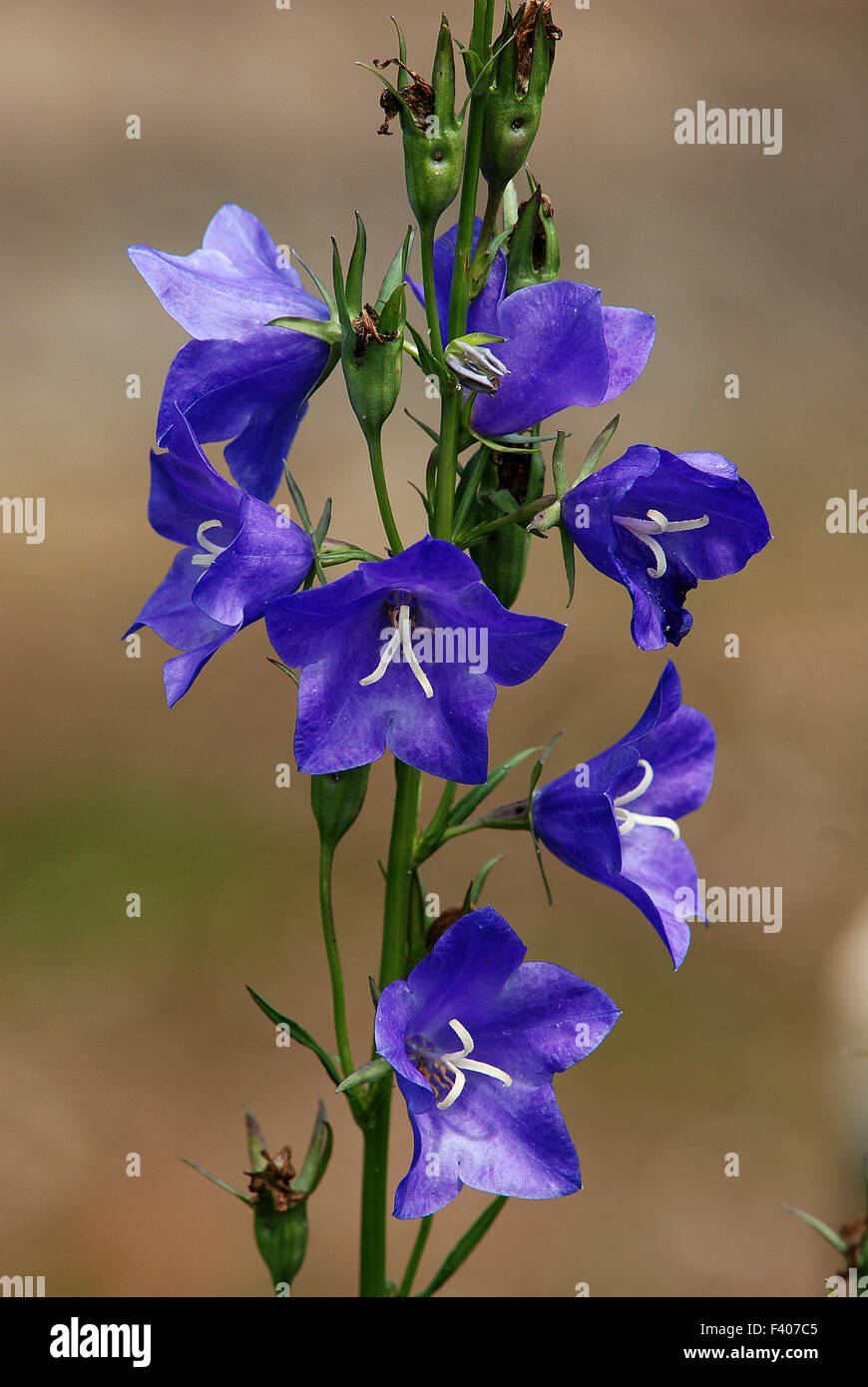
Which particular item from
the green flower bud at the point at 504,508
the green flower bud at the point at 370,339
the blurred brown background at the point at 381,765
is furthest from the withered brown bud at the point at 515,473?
the blurred brown background at the point at 381,765

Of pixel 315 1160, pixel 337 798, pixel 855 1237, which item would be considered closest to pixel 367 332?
pixel 337 798

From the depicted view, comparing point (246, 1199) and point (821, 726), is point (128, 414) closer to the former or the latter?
point (821, 726)

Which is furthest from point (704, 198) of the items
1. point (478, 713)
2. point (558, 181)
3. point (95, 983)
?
point (478, 713)

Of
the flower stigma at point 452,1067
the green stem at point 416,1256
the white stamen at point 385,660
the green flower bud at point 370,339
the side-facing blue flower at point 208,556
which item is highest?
the green flower bud at point 370,339

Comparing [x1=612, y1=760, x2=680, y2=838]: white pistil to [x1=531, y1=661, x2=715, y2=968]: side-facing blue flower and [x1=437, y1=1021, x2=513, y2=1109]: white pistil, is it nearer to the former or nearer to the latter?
[x1=531, y1=661, x2=715, y2=968]: side-facing blue flower

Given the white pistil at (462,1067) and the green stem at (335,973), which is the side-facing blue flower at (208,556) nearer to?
the green stem at (335,973)
